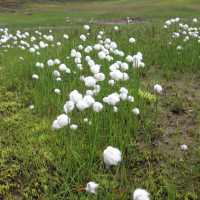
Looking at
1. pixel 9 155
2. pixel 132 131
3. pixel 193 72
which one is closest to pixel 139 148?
pixel 132 131

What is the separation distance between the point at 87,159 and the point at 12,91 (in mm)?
3160

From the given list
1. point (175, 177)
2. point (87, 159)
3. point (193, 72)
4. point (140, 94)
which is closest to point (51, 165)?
point (87, 159)

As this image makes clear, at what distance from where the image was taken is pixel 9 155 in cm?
233

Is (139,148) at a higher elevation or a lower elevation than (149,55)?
lower

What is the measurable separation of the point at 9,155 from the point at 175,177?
6.72ft

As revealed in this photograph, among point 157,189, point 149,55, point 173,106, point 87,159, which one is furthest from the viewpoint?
point 149,55

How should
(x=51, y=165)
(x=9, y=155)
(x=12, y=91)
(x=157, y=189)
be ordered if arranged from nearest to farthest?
(x=157, y=189) → (x=51, y=165) → (x=9, y=155) → (x=12, y=91)

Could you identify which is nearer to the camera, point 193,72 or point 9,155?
point 9,155

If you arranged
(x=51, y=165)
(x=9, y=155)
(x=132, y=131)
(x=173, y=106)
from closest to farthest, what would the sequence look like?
(x=51, y=165) → (x=9, y=155) → (x=132, y=131) → (x=173, y=106)

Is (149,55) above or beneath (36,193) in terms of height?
above

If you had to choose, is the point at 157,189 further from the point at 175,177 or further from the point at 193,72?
the point at 193,72

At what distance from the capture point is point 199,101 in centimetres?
332

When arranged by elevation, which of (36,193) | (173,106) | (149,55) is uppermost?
(149,55)

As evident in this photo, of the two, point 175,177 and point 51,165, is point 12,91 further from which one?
point 175,177
